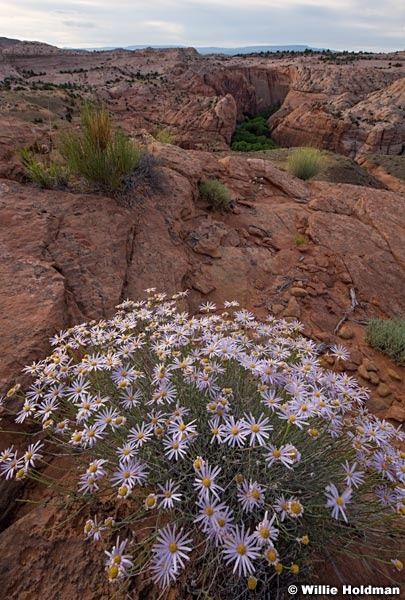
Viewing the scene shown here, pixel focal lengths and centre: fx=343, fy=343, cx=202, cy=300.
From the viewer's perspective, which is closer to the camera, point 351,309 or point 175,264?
point 175,264

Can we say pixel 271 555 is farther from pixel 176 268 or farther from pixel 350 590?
pixel 176 268

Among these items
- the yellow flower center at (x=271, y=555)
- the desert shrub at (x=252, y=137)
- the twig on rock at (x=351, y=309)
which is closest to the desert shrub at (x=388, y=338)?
the twig on rock at (x=351, y=309)

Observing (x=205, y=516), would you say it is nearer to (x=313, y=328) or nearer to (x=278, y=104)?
(x=313, y=328)

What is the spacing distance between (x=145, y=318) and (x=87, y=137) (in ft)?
9.59

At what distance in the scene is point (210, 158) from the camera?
6.96m

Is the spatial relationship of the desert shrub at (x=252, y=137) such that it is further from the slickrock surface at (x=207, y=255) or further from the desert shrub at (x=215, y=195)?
the desert shrub at (x=215, y=195)

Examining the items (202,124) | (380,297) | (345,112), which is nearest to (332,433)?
(380,297)

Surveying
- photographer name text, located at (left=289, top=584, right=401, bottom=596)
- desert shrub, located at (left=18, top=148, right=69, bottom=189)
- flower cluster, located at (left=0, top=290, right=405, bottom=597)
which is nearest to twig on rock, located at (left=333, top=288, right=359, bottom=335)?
flower cluster, located at (left=0, top=290, right=405, bottom=597)

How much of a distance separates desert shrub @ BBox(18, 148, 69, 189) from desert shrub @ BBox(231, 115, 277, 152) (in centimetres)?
2405

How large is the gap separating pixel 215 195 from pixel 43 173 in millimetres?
2658

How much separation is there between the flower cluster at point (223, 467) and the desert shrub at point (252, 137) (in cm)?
2671

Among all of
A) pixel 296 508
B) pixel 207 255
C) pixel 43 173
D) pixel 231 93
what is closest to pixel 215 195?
pixel 207 255

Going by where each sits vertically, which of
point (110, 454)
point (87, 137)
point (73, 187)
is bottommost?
point (110, 454)

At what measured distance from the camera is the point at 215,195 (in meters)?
5.73
